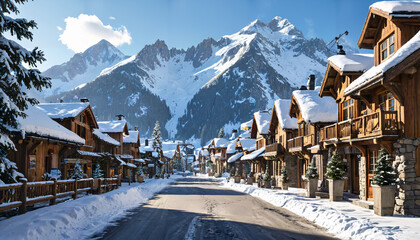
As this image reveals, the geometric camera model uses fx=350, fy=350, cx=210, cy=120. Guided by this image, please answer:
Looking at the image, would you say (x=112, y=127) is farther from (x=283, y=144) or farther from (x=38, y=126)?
(x=38, y=126)

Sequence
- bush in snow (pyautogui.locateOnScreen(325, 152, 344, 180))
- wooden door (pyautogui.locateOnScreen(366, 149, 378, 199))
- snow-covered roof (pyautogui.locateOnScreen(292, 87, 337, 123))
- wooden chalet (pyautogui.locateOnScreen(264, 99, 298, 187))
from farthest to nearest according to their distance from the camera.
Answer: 1. wooden chalet (pyautogui.locateOnScreen(264, 99, 298, 187))
2. snow-covered roof (pyautogui.locateOnScreen(292, 87, 337, 123))
3. bush in snow (pyautogui.locateOnScreen(325, 152, 344, 180))
4. wooden door (pyautogui.locateOnScreen(366, 149, 378, 199))

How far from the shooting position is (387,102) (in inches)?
693

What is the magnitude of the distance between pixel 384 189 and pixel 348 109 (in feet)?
32.4

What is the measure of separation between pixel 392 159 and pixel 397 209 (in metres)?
2.18

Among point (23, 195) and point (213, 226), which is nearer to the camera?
point (213, 226)

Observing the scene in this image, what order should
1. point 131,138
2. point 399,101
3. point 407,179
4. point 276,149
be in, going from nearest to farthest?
point 407,179 → point 399,101 → point 276,149 → point 131,138

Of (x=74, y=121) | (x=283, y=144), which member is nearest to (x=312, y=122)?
(x=283, y=144)

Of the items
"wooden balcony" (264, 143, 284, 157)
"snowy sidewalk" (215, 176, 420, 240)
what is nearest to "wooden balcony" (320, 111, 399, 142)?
"snowy sidewalk" (215, 176, 420, 240)

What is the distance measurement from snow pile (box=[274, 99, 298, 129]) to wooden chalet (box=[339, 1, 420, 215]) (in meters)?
18.4

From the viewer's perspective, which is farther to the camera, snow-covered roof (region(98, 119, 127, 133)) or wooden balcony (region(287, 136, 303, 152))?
snow-covered roof (region(98, 119, 127, 133))

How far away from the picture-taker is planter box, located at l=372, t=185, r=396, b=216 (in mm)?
13859

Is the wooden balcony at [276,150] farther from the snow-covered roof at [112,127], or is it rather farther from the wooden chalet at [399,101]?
the snow-covered roof at [112,127]

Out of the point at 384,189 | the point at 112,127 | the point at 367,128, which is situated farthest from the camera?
the point at 112,127

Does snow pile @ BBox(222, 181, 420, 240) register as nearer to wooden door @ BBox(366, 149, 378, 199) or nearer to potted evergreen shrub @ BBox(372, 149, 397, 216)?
potted evergreen shrub @ BBox(372, 149, 397, 216)
